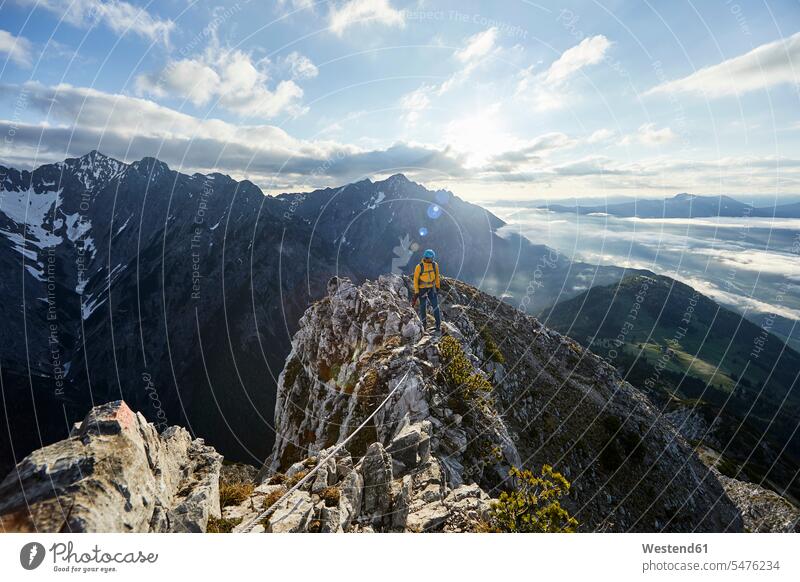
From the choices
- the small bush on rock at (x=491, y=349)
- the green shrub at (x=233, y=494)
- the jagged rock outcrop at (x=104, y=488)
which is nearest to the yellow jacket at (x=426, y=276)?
the green shrub at (x=233, y=494)

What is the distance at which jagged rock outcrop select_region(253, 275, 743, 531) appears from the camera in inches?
572

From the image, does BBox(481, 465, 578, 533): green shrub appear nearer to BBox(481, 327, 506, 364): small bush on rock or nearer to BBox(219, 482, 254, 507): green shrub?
BBox(219, 482, 254, 507): green shrub

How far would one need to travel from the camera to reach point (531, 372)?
1833 inches

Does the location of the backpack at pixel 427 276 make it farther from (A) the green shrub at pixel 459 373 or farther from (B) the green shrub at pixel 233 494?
(B) the green shrub at pixel 233 494

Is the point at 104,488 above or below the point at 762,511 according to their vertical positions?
above

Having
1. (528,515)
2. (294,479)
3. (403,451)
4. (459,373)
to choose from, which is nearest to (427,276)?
(459,373)

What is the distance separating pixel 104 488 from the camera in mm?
9344

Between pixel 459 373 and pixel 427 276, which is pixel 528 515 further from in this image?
pixel 427 276
